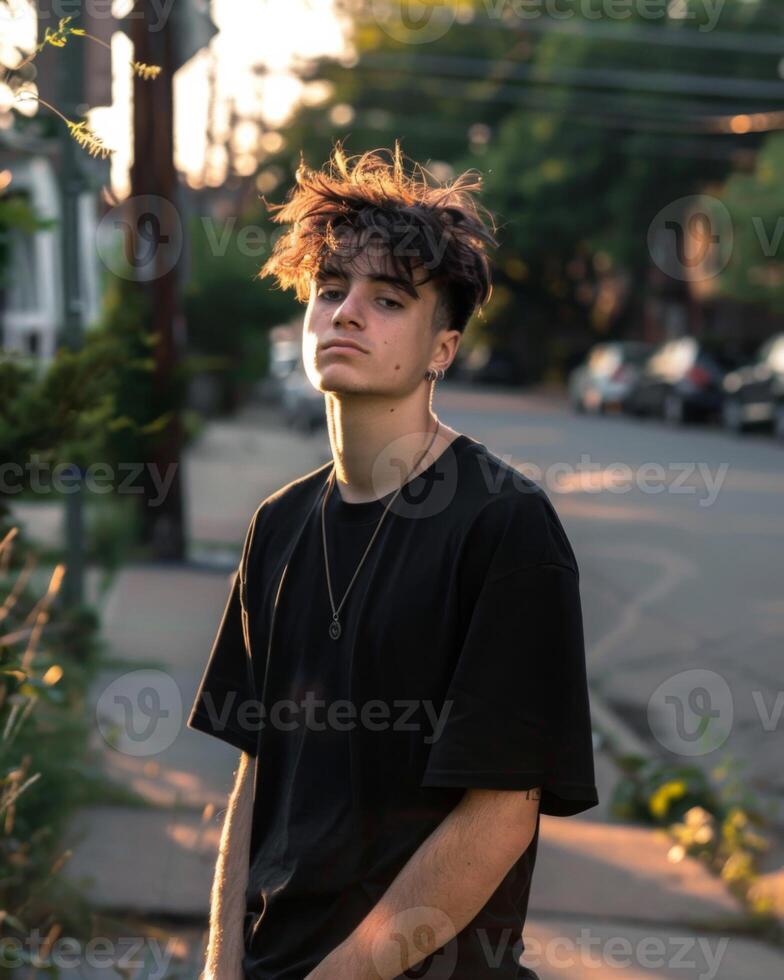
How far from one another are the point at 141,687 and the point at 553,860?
2908 millimetres

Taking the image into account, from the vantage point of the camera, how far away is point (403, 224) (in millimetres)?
2520

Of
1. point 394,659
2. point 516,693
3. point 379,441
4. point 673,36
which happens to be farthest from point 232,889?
point 673,36

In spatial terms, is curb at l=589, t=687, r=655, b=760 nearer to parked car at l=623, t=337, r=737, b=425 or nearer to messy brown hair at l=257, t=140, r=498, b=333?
messy brown hair at l=257, t=140, r=498, b=333

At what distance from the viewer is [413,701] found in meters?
2.38

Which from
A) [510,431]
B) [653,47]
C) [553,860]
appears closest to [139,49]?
[553,860]

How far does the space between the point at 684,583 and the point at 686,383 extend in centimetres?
1828

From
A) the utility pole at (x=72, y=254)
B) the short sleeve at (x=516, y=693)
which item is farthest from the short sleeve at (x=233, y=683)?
the utility pole at (x=72, y=254)

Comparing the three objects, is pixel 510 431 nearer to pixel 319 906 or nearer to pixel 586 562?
pixel 586 562

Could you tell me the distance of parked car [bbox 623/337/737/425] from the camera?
29797 mm

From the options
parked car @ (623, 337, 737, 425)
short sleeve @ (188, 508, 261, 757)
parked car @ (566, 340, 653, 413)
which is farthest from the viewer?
parked car @ (566, 340, 653, 413)

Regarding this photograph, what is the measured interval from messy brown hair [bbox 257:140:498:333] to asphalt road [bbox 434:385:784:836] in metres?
4.29

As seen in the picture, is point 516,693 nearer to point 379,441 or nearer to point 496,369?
point 379,441

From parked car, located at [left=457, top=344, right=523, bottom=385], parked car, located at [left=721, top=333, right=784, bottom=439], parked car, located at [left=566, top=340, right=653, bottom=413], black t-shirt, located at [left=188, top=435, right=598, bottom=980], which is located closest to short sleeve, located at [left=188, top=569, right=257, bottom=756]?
black t-shirt, located at [left=188, top=435, right=598, bottom=980]

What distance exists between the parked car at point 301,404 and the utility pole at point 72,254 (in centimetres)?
2299
